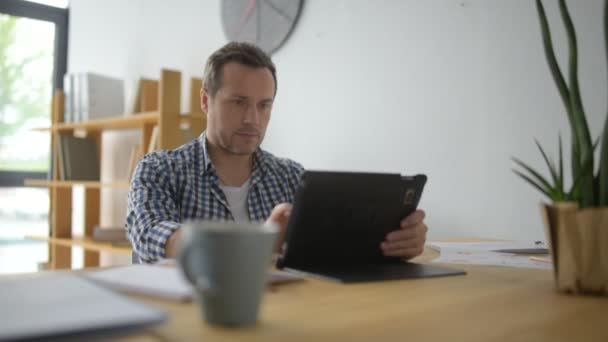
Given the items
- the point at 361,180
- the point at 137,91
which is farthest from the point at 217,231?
the point at 137,91

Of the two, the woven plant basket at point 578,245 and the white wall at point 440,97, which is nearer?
the woven plant basket at point 578,245

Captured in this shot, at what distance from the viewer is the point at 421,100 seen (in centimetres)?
201

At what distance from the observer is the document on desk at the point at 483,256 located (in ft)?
3.49

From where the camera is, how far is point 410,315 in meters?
0.62

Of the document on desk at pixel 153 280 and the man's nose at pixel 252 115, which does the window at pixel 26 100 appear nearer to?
the man's nose at pixel 252 115

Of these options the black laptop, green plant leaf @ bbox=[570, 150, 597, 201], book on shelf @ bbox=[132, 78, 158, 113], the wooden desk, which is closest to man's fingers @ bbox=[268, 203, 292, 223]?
the black laptop

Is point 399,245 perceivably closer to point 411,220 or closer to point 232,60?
point 411,220

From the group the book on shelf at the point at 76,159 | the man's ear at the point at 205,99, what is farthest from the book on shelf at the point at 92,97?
the man's ear at the point at 205,99

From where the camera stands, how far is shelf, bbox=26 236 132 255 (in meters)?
2.78

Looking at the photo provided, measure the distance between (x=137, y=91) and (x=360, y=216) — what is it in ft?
7.40

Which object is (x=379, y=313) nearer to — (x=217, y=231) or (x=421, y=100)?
(x=217, y=231)

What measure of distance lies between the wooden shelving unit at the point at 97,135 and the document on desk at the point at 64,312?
2.00 meters

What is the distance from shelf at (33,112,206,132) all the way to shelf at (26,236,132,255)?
2.10 feet

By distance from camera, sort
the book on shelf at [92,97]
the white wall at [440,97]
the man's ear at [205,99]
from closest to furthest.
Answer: the man's ear at [205,99]
the white wall at [440,97]
the book on shelf at [92,97]
